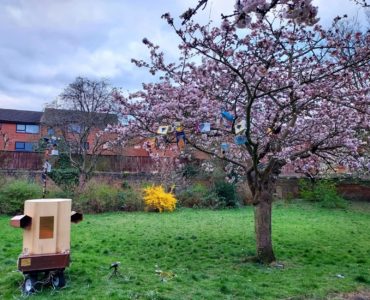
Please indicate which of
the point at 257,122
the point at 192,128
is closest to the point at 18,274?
the point at 192,128

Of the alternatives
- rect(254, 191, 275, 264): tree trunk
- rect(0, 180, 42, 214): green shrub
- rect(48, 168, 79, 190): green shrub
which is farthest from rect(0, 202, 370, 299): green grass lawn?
rect(48, 168, 79, 190): green shrub

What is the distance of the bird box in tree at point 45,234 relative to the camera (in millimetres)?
4496

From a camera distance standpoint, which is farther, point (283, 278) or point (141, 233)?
point (141, 233)

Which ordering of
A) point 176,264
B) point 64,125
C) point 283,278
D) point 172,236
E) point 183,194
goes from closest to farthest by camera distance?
point 283,278
point 176,264
point 172,236
point 183,194
point 64,125

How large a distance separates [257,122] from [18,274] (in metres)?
4.44

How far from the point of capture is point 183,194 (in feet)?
55.4

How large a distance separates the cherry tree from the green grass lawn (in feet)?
3.50

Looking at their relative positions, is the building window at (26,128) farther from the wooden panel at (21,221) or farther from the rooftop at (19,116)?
the wooden panel at (21,221)

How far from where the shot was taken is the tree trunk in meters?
6.44

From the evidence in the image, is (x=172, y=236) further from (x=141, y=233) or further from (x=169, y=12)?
(x=169, y=12)

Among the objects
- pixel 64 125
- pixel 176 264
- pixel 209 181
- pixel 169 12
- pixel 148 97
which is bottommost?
pixel 176 264

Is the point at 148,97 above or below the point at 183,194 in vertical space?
above

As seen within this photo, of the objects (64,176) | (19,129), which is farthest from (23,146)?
(64,176)

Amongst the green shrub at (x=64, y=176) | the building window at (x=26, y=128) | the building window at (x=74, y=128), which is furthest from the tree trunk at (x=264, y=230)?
the building window at (x=26, y=128)
